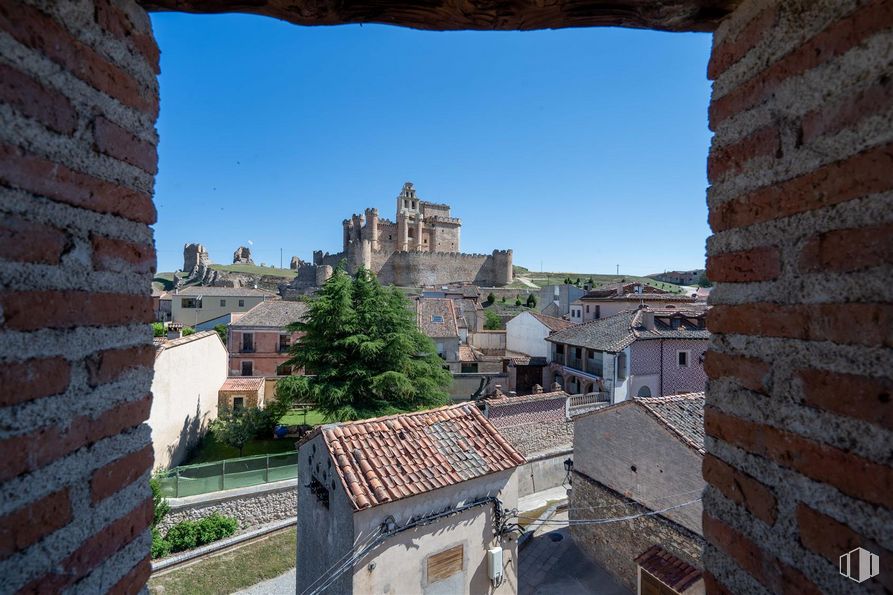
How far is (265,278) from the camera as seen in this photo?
62312mm

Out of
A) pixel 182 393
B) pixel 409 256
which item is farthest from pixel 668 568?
pixel 409 256

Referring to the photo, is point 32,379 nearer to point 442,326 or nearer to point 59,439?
point 59,439

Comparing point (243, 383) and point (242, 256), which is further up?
point (242, 256)

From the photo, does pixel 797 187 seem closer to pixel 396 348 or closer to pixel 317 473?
pixel 317 473

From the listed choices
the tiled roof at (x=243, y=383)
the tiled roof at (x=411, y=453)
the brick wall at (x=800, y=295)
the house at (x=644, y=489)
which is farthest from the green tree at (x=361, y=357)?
the brick wall at (x=800, y=295)

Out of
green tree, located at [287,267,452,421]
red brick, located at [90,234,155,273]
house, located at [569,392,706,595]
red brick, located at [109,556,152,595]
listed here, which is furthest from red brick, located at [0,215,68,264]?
green tree, located at [287,267,452,421]

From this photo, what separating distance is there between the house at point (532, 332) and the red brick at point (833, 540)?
24.9m

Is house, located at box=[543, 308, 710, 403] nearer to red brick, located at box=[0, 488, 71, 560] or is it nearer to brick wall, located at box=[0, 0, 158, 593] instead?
brick wall, located at box=[0, 0, 158, 593]

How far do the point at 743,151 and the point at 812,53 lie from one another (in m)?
0.33

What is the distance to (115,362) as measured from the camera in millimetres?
1490

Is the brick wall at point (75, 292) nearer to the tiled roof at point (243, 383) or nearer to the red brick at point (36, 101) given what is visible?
the red brick at point (36, 101)

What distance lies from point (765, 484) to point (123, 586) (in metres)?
2.15

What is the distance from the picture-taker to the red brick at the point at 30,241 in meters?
1.13

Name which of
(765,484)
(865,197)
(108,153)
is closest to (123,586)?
(108,153)
